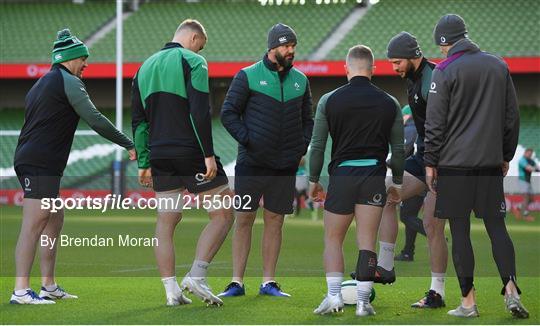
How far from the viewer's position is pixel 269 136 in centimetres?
Result: 840

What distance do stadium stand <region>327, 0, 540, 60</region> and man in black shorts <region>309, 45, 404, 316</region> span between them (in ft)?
81.1

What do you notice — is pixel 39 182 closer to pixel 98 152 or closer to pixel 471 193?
pixel 471 193

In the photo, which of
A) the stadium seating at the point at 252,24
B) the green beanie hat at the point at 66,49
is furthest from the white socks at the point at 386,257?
the stadium seating at the point at 252,24

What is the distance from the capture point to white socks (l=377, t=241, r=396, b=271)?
8359mm

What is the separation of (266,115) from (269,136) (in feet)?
0.54

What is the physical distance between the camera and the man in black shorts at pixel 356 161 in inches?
296

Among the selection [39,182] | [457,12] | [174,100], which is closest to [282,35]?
[174,100]

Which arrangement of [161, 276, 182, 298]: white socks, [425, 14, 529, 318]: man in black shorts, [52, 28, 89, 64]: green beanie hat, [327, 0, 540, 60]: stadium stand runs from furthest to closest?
[327, 0, 540, 60]: stadium stand < [52, 28, 89, 64]: green beanie hat < [161, 276, 182, 298]: white socks < [425, 14, 529, 318]: man in black shorts

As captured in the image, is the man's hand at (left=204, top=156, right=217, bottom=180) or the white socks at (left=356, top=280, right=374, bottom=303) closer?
the white socks at (left=356, top=280, right=374, bottom=303)

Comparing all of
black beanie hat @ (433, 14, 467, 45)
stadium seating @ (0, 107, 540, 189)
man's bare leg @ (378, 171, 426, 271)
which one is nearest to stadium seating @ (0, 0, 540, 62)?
stadium seating @ (0, 107, 540, 189)

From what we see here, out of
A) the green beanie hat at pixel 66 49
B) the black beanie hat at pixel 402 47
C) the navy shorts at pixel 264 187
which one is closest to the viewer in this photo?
the black beanie hat at pixel 402 47

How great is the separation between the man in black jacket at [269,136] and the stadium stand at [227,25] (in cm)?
2441

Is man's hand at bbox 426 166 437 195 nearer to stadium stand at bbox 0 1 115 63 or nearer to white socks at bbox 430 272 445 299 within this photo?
white socks at bbox 430 272 445 299

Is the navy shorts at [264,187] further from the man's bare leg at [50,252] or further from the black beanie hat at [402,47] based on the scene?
the man's bare leg at [50,252]
